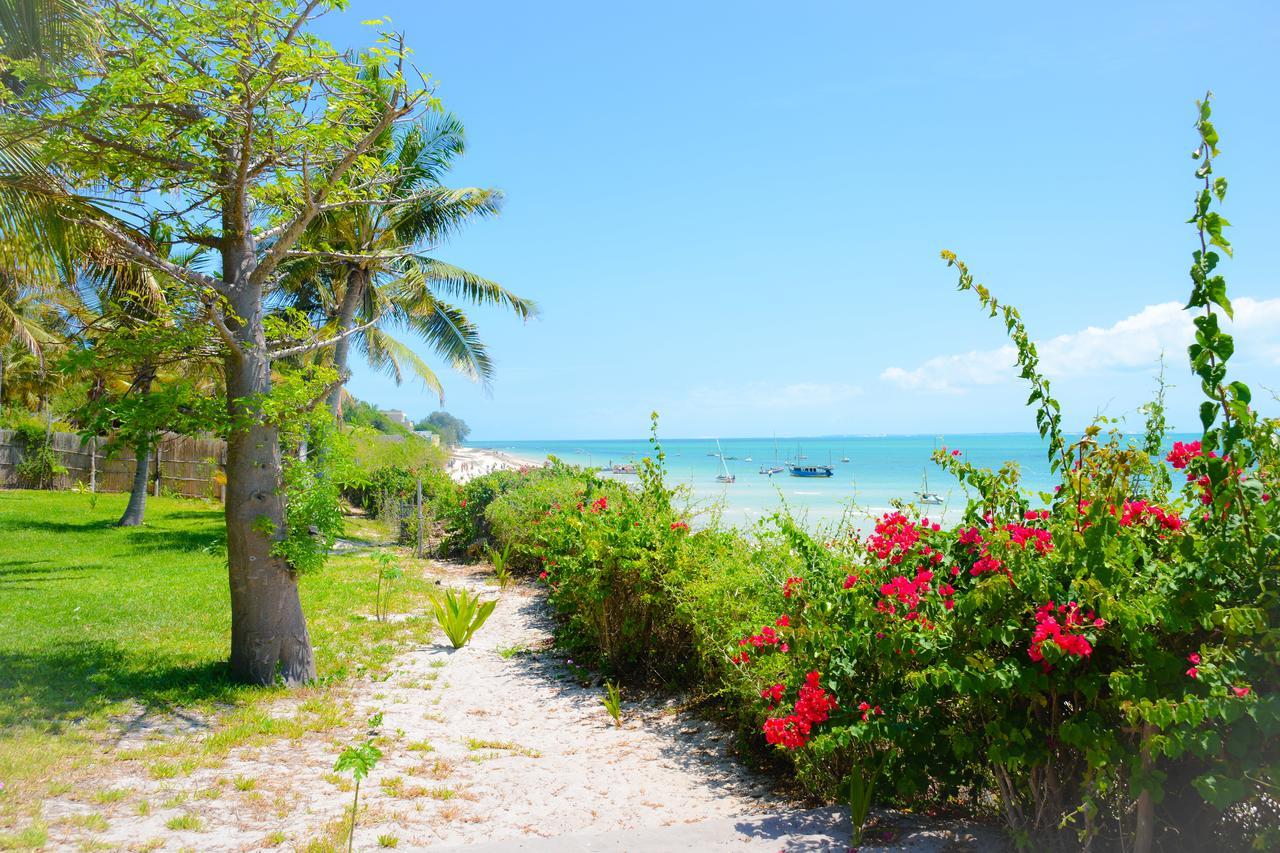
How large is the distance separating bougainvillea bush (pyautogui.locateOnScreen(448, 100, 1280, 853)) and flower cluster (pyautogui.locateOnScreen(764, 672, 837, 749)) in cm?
1

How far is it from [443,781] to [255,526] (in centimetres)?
263

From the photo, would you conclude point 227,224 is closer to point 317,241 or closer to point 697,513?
point 697,513

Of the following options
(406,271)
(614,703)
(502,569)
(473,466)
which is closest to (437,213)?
(406,271)

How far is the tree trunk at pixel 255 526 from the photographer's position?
5.86 metres

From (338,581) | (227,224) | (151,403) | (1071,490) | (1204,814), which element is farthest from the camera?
(338,581)

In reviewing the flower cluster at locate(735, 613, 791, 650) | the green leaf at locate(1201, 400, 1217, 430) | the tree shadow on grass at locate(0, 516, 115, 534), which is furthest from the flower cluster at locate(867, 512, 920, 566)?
the tree shadow on grass at locate(0, 516, 115, 534)

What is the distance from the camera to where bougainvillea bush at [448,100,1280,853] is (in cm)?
224

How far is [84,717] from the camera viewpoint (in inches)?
198

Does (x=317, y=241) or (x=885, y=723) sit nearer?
(x=885, y=723)

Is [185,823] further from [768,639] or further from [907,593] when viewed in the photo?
[907,593]

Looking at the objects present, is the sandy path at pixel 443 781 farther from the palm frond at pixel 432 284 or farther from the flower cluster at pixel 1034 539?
the palm frond at pixel 432 284

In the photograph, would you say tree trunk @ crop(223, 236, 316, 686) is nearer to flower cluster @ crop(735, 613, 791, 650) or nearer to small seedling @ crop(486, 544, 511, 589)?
flower cluster @ crop(735, 613, 791, 650)

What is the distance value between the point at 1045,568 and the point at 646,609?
4.13 meters

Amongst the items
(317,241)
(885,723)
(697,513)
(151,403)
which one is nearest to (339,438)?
(151,403)
